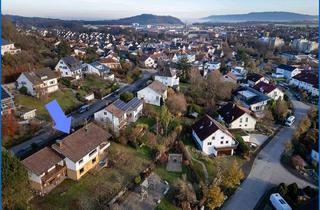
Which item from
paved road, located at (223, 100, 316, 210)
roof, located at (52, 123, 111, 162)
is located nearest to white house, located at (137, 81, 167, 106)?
roof, located at (52, 123, 111, 162)

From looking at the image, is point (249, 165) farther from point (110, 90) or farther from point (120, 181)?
point (110, 90)

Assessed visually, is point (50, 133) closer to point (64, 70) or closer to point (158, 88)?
point (158, 88)

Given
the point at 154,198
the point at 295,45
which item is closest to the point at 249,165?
the point at 154,198

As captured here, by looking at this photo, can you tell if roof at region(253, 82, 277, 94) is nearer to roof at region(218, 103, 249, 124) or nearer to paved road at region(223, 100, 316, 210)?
roof at region(218, 103, 249, 124)

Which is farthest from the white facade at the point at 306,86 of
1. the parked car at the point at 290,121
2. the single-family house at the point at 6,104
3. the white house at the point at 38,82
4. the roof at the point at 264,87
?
the single-family house at the point at 6,104

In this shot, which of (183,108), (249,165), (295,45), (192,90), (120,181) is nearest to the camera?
(120,181)

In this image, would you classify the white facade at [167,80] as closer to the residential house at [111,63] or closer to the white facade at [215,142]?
the residential house at [111,63]
